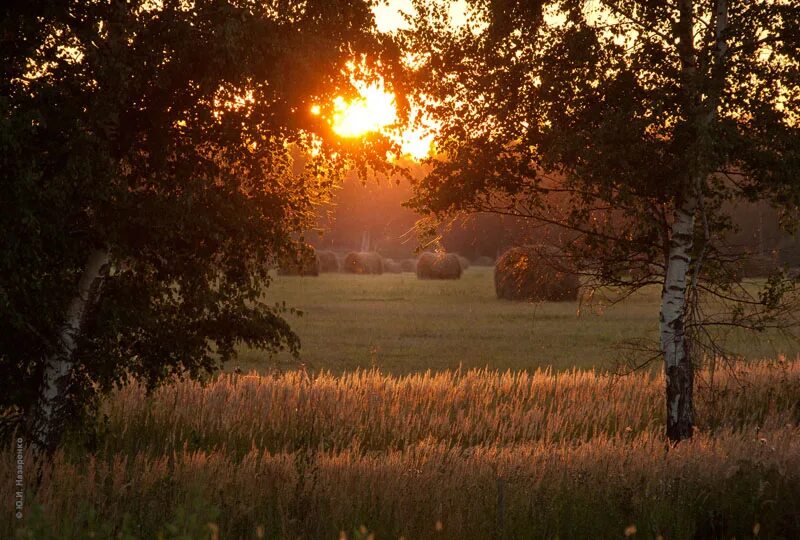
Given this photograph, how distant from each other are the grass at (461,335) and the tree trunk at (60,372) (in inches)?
284

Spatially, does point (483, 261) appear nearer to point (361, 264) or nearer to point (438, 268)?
point (361, 264)

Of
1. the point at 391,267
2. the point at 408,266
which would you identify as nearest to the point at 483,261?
the point at 408,266

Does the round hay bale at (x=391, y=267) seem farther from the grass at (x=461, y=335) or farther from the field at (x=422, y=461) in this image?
the field at (x=422, y=461)

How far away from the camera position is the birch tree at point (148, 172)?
8.38 metres

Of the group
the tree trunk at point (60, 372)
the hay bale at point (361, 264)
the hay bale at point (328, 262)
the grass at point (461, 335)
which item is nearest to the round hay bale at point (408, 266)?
the hay bale at point (361, 264)

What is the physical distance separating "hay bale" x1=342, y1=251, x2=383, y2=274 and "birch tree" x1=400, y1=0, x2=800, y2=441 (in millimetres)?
63071

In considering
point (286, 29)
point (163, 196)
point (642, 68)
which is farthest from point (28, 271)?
point (642, 68)

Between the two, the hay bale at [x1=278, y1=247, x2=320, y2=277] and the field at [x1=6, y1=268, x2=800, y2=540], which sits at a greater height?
the hay bale at [x1=278, y1=247, x2=320, y2=277]

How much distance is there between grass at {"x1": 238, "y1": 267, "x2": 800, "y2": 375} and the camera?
2056 cm

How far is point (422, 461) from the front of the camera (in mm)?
9133

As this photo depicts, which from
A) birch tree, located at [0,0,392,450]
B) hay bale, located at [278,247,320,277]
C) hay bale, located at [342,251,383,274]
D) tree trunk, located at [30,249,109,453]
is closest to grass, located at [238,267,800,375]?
hay bale, located at [278,247,320,277]

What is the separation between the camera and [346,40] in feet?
31.4

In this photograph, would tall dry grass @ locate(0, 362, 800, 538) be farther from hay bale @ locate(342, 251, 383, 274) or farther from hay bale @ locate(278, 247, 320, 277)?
hay bale @ locate(342, 251, 383, 274)

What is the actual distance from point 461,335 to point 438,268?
3682 cm
